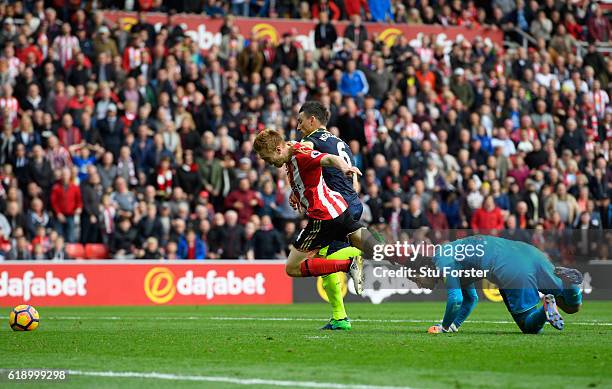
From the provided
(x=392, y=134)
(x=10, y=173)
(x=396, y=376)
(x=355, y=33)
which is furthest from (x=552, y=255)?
(x=396, y=376)

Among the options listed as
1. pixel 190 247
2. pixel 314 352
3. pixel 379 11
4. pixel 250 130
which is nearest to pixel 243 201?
pixel 190 247

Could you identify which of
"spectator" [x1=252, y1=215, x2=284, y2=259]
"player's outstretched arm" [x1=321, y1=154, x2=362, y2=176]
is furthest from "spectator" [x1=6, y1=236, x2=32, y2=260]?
"player's outstretched arm" [x1=321, y1=154, x2=362, y2=176]

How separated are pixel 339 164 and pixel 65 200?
37.5 feet

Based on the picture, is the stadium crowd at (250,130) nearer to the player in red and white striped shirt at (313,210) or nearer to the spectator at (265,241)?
the spectator at (265,241)

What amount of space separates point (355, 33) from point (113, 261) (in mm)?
9987

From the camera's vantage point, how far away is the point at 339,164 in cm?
1150

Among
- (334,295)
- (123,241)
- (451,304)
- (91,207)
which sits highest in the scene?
(451,304)

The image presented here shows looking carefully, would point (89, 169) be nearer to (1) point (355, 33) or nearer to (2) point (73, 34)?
(2) point (73, 34)

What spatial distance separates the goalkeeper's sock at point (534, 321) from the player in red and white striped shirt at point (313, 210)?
1724mm

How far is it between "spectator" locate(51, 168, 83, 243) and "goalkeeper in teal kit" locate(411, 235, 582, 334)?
37.4 ft

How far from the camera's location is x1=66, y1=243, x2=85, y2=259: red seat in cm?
2198

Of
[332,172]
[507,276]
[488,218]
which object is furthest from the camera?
[488,218]

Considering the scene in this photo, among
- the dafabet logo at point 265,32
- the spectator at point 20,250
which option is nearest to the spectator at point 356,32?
the dafabet logo at point 265,32

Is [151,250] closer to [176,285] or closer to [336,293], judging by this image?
[176,285]
